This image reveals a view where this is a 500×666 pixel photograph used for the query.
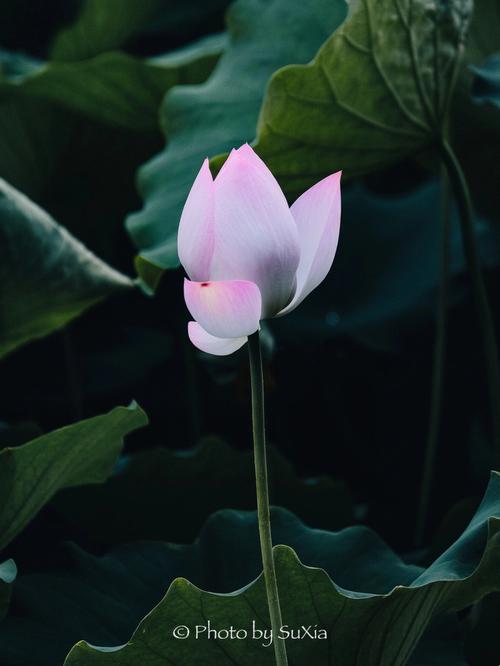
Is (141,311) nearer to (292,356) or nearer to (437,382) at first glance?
(292,356)

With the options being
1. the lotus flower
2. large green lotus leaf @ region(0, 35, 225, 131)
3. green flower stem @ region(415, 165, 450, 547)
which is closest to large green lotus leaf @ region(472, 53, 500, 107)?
green flower stem @ region(415, 165, 450, 547)

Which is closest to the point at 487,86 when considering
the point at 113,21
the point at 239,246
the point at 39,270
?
the point at 39,270

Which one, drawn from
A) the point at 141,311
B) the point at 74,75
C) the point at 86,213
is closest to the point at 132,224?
the point at 74,75

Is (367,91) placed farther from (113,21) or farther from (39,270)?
(113,21)

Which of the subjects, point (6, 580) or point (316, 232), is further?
point (6, 580)

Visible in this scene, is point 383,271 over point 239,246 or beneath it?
beneath

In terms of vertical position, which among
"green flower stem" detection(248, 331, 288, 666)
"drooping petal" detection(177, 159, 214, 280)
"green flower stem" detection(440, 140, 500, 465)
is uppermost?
"drooping petal" detection(177, 159, 214, 280)

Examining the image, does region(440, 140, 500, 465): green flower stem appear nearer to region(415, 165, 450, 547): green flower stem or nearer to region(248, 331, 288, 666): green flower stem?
region(415, 165, 450, 547): green flower stem
